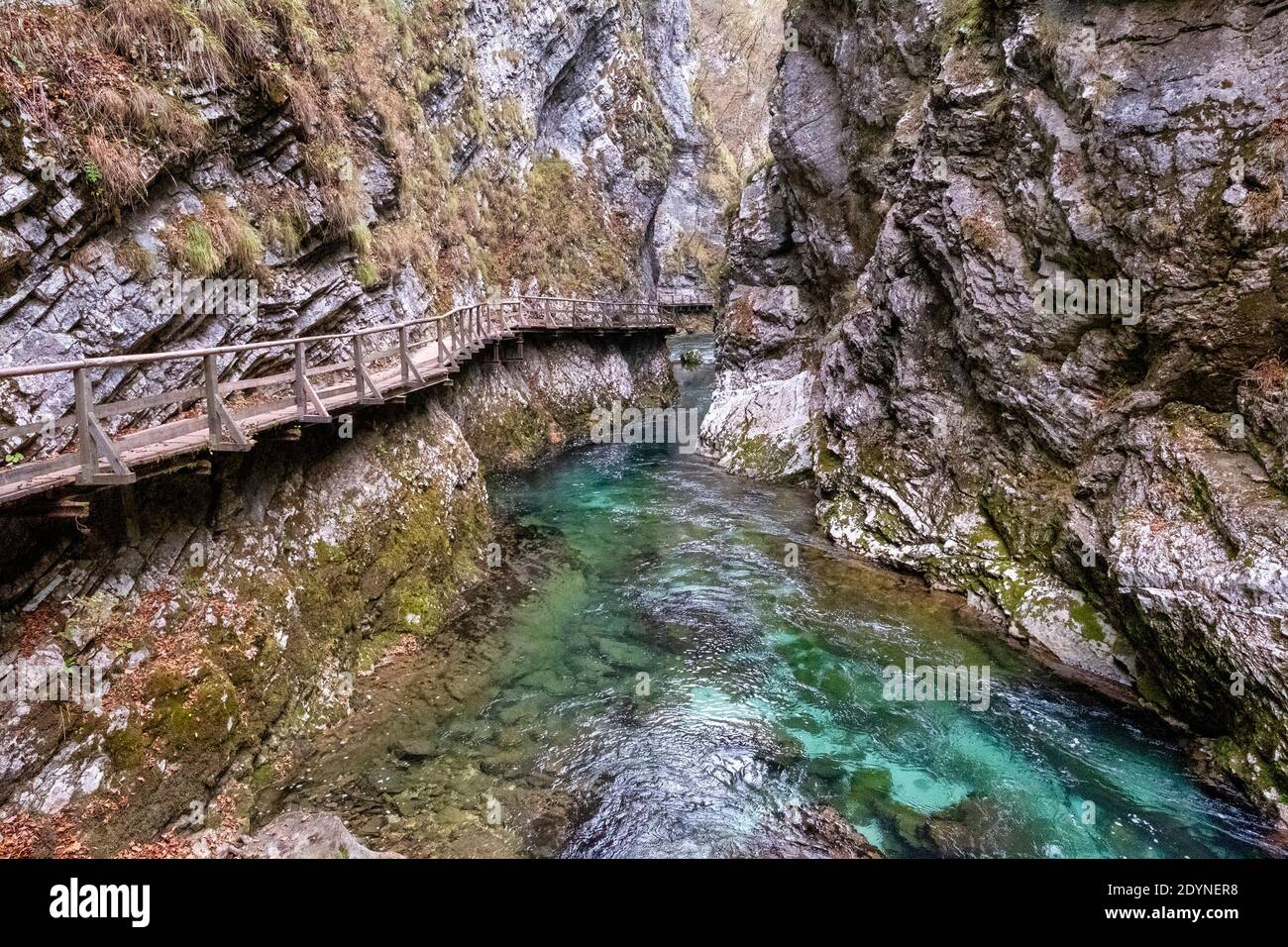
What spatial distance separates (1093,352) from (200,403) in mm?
14778

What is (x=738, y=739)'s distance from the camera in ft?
31.0

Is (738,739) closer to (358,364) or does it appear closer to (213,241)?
(358,364)

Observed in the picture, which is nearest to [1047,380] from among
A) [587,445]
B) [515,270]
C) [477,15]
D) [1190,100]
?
[1190,100]

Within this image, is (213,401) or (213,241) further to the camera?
(213,241)

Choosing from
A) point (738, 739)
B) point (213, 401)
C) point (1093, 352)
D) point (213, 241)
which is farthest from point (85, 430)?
point (1093, 352)

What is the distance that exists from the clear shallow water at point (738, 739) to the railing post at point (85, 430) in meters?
4.44

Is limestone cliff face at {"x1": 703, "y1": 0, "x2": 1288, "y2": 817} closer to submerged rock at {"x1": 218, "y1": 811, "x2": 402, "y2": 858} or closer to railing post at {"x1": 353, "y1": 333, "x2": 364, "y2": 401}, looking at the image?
submerged rock at {"x1": 218, "y1": 811, "x2": 402, "y2": 858}

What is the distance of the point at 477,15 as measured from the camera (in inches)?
1165

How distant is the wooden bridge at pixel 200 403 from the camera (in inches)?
243

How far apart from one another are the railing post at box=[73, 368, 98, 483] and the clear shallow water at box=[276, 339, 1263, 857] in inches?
175

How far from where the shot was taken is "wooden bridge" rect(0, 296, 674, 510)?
6.17 m

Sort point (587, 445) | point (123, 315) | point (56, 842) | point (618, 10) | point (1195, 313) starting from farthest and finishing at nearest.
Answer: point (618, 10)
point (587, 445)
point (1195, 313)
point (123, 315)
point (56, 842)
